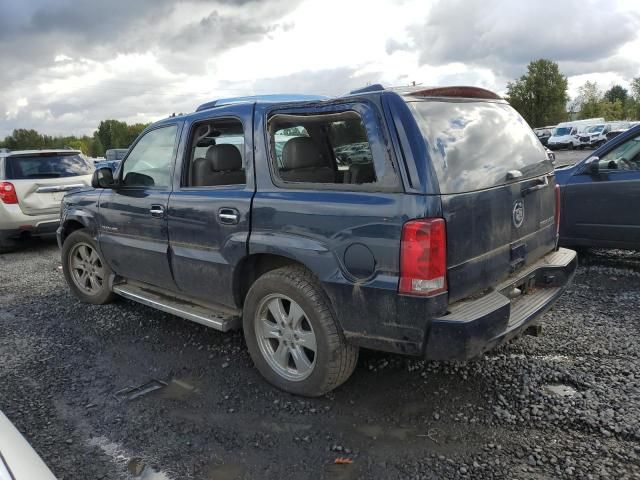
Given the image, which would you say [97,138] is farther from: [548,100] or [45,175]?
[45,175]

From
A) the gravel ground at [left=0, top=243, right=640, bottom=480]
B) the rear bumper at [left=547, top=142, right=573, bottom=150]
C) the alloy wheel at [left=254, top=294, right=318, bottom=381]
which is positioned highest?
the alloy wheel at [left=254, top=294, right=318, bottom=381]

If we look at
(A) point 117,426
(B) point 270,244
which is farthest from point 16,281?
(B) point 270,244

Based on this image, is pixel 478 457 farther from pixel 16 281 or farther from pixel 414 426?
pixel 16 281

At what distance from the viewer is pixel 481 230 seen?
2934 mm

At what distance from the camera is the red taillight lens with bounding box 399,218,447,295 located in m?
2.64

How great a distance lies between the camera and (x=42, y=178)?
8.54 meters

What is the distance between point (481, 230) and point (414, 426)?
119cm

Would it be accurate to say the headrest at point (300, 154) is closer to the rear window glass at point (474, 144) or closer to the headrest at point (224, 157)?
the headrest at point (224, 157)

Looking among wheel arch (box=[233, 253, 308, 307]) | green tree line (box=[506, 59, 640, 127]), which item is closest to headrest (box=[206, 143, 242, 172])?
wheel arch (box=[233, 253, 308, 307])

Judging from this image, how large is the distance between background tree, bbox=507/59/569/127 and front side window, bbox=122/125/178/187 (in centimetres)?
7202

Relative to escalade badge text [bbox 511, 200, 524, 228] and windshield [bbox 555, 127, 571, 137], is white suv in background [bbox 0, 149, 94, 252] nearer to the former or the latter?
escalade badge text [bbox 511, 200, 524, 228]

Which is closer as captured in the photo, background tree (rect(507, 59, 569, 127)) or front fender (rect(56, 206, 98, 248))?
front fender (rect(56, 206, 98, 248))

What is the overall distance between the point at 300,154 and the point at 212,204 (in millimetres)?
719

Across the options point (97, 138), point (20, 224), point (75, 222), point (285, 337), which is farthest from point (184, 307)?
point (97, 138)
